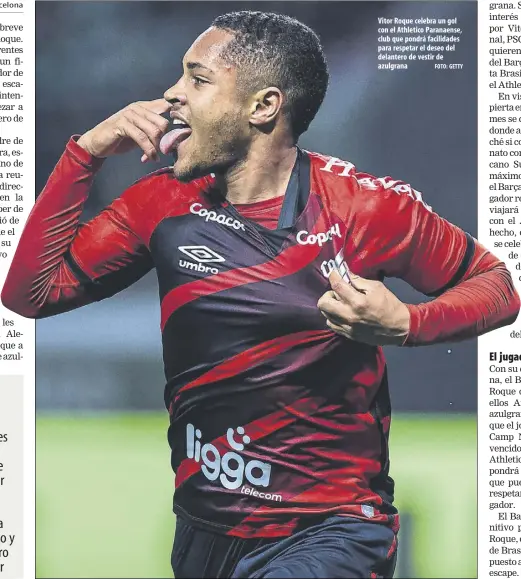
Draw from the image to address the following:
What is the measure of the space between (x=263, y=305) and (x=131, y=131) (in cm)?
54

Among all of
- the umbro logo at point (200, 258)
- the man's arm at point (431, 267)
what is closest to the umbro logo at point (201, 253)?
the umbro logo at point (200, 258)

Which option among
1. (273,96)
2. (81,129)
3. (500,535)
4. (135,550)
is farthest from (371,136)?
(135,550)

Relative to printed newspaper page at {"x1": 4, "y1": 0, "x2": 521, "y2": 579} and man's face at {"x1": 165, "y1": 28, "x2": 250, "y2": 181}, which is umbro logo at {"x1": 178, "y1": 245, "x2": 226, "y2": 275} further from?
man's face at {"x1": 165, "y1": 28, "x2": 250, "y2": 181}

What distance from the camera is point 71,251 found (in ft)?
7.99

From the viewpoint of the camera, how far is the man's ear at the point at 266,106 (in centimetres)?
236

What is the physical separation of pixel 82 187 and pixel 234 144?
393mm

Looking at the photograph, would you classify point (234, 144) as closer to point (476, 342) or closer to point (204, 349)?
point (204, 349)

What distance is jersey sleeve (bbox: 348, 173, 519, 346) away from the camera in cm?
237

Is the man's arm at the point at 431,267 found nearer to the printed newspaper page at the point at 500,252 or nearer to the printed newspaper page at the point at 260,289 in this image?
the printed newspaper page at the point at 260,289

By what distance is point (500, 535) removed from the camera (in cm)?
285

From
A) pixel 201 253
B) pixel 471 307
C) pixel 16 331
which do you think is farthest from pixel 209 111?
pixel 16 331

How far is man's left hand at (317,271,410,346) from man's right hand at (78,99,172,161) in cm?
59

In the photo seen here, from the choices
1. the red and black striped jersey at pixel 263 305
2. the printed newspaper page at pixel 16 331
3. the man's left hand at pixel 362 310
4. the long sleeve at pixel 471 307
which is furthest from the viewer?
the printed newspaper page at pixel 16 331

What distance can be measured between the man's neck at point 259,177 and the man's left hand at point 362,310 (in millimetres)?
381
